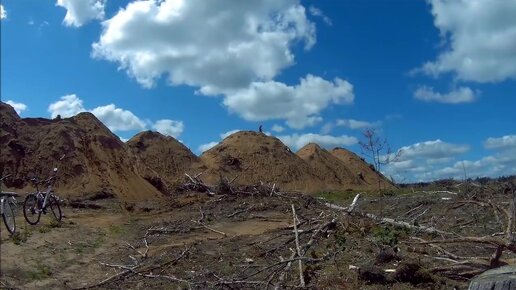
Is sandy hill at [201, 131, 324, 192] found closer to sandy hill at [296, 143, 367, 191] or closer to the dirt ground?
sandy hill at [296, 143, 367, 191]

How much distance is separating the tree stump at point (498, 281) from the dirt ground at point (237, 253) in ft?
6.17

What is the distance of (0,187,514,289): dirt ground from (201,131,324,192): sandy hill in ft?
73.5

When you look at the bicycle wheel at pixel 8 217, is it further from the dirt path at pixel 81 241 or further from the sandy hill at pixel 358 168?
the sandy hill at pixel 358 168

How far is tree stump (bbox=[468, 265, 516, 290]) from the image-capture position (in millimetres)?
4273

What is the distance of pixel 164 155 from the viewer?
124ft

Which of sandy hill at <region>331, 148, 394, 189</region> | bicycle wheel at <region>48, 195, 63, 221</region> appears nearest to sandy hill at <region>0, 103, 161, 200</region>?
bicycle wheel at <region>48, 195, 63, 221</region>

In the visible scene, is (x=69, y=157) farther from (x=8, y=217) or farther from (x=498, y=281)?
(x=498, y=281)

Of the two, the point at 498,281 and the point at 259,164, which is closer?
the point at 498,281

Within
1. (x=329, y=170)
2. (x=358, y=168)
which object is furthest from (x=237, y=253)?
(x=358, y=168)

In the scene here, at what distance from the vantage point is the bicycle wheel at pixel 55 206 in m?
13.8

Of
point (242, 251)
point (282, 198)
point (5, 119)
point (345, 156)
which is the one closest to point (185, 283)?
point (242, 251)

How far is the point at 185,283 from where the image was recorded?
7.57 m

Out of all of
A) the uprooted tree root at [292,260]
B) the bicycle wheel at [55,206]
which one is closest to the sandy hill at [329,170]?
the bicycle wheel at [55,206]

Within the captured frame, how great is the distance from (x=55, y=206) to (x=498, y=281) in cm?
1270
